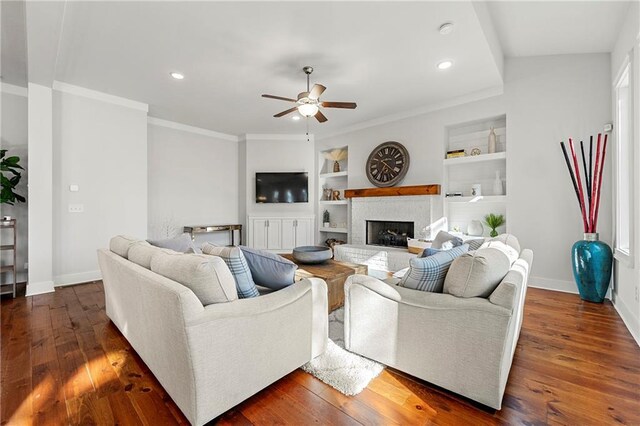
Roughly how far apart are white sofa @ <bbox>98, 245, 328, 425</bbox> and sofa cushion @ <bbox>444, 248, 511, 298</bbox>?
82 centimetres

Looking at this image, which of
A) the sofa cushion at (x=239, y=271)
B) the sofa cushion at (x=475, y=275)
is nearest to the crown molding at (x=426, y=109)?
the sofa cushion at (x=475, y=275)

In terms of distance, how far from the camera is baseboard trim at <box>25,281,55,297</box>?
3.43m

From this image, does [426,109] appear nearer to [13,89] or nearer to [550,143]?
[550,143]

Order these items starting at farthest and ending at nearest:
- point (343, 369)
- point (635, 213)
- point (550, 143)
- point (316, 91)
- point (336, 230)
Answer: point (336, 230) → point (550, 143) → point (316, 91) → point (635, 213) → point (343, 369)

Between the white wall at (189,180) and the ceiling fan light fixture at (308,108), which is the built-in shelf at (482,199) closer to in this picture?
the ceiling fan light fixture at (308,108)

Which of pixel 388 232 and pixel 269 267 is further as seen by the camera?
pixel 388 232

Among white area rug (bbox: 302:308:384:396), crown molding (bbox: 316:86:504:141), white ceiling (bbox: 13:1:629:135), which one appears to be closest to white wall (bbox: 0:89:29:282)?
white ceiling (bbox: 13:1:629:135)

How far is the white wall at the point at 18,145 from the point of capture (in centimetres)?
383

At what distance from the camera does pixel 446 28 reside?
2.63m

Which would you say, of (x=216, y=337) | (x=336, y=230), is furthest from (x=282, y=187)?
(x=216, y=337)

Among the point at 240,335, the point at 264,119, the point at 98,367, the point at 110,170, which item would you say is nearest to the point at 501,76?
the point at 264,119

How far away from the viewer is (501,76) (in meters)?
3.72

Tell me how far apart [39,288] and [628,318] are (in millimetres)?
6270

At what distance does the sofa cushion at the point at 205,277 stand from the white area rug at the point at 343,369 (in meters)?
0.77
